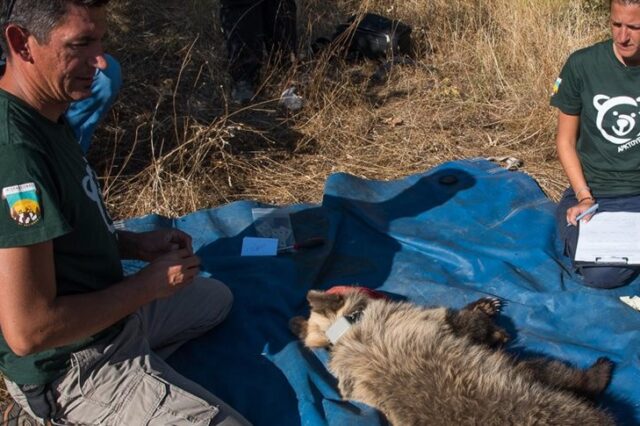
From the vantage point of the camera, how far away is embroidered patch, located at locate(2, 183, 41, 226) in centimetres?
229

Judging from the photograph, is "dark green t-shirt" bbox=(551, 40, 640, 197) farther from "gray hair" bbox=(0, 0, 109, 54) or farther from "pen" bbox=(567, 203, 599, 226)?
"gray hair" bbox=(0, 0, 109, 54)

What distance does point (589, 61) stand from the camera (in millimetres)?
4191

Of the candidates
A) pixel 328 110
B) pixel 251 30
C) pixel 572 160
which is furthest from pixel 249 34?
pixel 572 160

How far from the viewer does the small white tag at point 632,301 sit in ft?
12.8

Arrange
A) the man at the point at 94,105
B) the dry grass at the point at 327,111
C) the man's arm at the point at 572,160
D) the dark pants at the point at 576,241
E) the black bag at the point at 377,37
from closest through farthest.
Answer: the dark pants at the point at 576,241
the man's arm at the point at 572,160
the man at the point at 94,105
the dry grass at the point at 327,111
the black bag at the point at 377,37

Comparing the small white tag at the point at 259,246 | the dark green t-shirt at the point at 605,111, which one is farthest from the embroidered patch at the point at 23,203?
the dark green t-shirt at the point at 605,111

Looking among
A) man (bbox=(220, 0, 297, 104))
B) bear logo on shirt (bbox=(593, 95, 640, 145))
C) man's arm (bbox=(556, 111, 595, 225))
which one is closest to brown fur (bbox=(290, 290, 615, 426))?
man's arm (bbox=(556, 111, 595, 225))

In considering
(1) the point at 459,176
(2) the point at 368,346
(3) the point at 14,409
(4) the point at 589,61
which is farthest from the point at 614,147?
(3) the point at 14,409

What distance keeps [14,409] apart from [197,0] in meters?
6.50

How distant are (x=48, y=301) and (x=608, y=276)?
10.3ft

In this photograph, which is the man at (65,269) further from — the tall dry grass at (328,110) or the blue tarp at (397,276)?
the tall dry grass at (328,110)

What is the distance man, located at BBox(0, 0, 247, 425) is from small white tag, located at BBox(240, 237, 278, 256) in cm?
129

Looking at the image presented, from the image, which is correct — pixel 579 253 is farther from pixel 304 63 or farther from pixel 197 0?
pixel 197 0

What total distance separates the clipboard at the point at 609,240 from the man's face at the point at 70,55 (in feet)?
9.75
